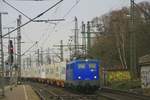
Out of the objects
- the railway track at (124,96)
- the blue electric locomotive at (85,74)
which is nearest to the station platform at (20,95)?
the blue electric locomotive at (85,74)

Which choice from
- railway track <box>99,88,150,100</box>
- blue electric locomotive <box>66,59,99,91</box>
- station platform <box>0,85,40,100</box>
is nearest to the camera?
railway track <box>99,88,150,100</box>

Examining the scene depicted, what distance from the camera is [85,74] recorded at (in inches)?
1548

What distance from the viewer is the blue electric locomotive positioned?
127 feet

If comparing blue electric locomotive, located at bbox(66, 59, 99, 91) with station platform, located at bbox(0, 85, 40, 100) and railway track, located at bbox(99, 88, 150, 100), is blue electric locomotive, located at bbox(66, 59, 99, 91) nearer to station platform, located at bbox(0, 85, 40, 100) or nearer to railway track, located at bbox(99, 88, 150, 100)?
railway track, located at bbox(99, 88, 150, 100)

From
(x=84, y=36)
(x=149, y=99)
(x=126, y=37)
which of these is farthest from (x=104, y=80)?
(x=149, y=99)

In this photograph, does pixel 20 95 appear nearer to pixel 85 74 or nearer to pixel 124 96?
pixel 85 74

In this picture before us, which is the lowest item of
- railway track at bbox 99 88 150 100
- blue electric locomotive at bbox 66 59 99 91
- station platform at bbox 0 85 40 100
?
station platform at bbox 0 85 40 100

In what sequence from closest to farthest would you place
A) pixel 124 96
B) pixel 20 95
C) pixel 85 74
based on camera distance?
pixel 124 96 → pixel 85 74 → pixel 20 95

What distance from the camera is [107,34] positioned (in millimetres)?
92812

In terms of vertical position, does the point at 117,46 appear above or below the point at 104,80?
above

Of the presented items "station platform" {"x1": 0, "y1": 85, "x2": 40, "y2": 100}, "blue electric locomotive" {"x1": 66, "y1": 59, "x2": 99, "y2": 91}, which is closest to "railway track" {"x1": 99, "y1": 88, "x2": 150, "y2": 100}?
"blue electric locomotive" {"x1": 66, "y1": 59, "x2": 99, "y2": 91}

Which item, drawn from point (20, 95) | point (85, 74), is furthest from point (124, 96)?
point (20, 95)

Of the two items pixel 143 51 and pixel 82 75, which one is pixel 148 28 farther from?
pixel 82 75

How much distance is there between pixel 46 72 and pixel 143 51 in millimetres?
15557
